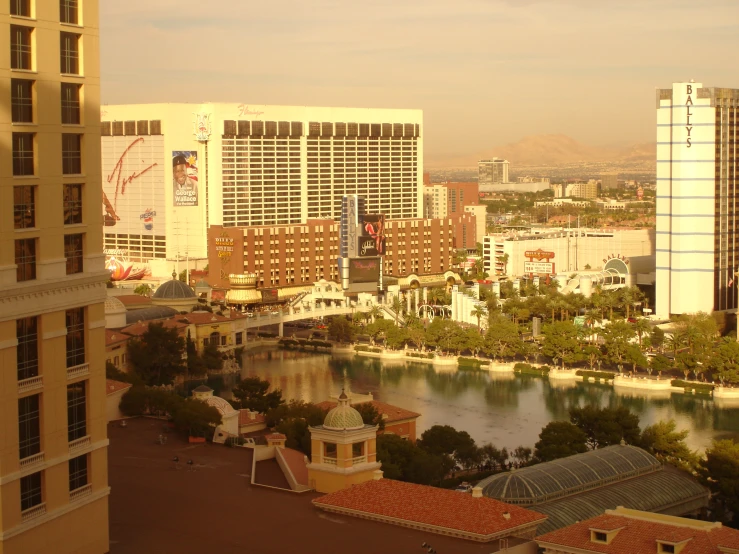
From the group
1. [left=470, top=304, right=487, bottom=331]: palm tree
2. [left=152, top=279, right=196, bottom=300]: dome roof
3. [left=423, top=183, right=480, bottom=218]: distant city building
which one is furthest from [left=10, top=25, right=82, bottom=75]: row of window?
[left=423, top=183, right=480, bottom=218]: distant city building

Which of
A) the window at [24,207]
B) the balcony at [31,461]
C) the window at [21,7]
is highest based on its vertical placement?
the window at [21,7]

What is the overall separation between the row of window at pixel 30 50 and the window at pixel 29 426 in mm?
3825

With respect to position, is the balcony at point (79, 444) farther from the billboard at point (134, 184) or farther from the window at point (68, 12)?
the billboard at point (134, 184)

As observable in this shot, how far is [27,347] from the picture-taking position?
52.2 feet

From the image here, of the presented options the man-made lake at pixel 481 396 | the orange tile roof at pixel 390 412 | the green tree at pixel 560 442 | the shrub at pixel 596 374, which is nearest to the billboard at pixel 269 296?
the man-made lake at pixel 481 396

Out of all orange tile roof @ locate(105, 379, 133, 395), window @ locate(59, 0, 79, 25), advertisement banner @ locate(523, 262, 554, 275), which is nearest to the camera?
window @ locate(59, 0, 79, 25)

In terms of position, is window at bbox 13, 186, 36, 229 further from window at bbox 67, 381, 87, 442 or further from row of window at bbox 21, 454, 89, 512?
row of window at bbox 21, 454, 89, 512

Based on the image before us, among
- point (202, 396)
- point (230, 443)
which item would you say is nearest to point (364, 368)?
point (202, 396)

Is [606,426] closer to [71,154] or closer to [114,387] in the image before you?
[114,387]

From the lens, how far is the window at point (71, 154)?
53.9ft

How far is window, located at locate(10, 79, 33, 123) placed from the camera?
15.6m

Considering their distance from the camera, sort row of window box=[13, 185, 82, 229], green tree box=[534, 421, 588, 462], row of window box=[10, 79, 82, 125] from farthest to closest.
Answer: green tree box=[534, 421, 588, 462] < row of window box=[13, 185, 82, 229] < row of window box=[10, 79, 82, 125]

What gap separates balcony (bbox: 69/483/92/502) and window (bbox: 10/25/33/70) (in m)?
5.17

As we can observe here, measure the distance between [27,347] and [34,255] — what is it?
3.50 ft
